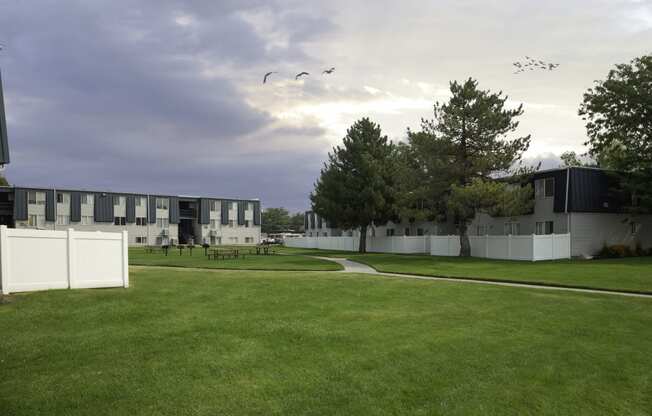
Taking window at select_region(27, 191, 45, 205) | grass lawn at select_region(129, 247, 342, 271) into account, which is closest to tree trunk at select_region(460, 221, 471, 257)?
grass lawn at select_region(129, 247, 342, 271)

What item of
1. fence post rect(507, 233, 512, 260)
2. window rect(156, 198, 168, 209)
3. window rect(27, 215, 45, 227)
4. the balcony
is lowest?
fence post rect(507, 233, 512, 260)

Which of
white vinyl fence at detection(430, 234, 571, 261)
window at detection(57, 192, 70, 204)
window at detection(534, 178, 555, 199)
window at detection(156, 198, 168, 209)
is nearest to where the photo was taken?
white vinyl fence at detection(430, 234, 571, 261)

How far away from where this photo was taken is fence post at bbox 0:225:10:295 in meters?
11.6

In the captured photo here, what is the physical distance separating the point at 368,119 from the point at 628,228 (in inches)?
966

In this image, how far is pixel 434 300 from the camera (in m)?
13.9

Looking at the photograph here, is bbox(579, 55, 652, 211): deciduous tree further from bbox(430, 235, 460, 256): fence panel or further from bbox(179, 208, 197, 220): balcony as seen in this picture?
bbox(179, 208, 197, 220): balcony

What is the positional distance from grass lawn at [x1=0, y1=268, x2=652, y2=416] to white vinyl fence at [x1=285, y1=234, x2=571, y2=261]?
20400 mm

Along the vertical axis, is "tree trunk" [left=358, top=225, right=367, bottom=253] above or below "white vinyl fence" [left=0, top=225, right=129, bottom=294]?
below

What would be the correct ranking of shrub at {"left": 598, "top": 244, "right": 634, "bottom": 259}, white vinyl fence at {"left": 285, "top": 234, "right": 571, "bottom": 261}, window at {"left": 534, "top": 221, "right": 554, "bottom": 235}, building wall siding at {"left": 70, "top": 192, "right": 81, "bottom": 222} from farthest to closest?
building wall siding at {"left": 70, "top": 192, "right": 81, "bottom": 222} → window at {"left": 534, "top": 221, "right": 554, "bottom": 235} → shrub at {"left": 598, "top": 244, "right": 634, "bottom": 259} → white vinyl fence at {"left": 285, "top": 234, "right": 571, "bottom": 261}

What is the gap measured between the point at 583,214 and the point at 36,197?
69541mm

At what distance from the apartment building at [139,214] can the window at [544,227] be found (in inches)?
2303

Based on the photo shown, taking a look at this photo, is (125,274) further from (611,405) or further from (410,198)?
(410,198)

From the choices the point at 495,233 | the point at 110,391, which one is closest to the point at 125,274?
the point at 110,391

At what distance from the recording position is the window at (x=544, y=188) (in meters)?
37.5
